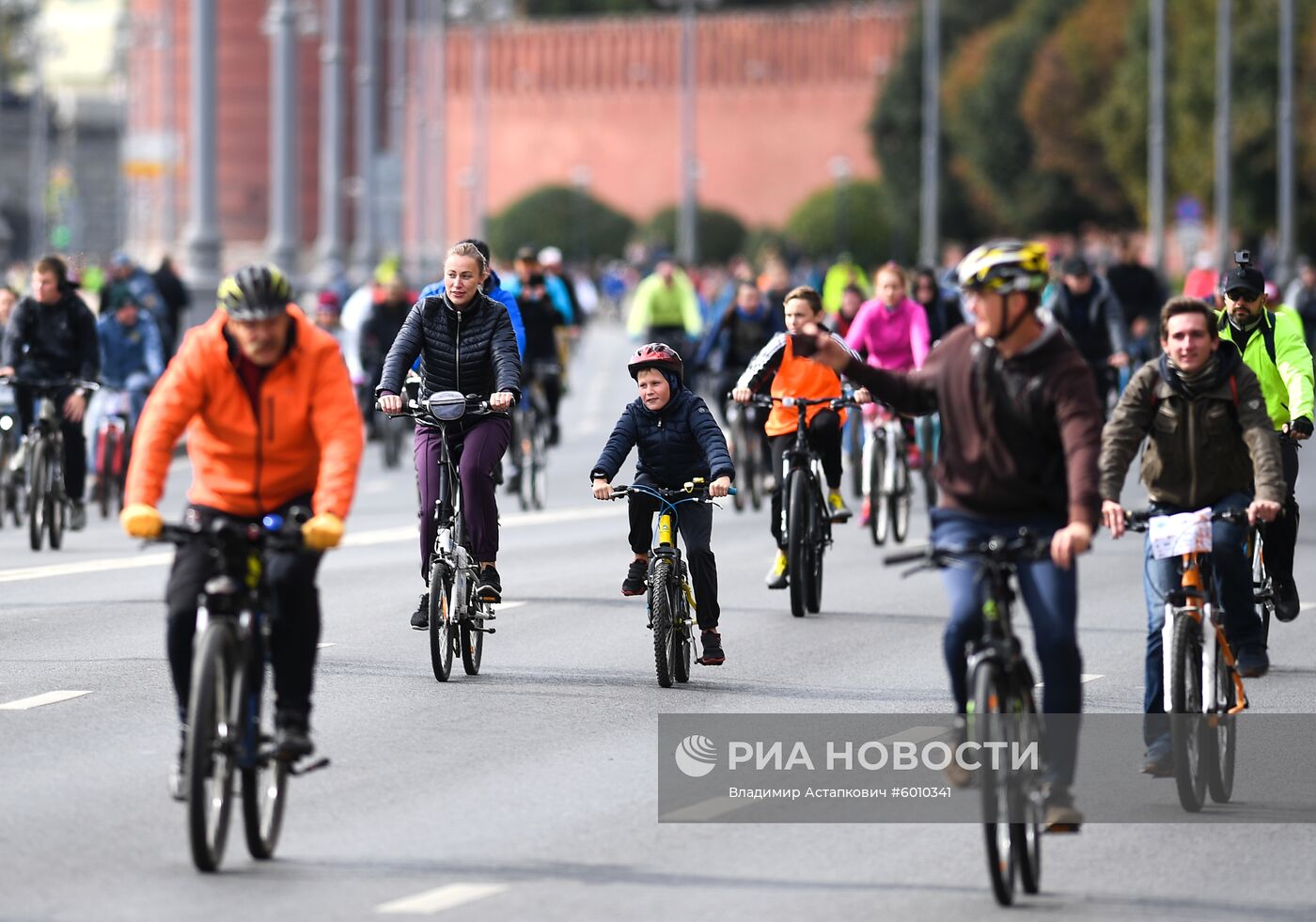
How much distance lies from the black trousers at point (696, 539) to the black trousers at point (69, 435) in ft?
22.1

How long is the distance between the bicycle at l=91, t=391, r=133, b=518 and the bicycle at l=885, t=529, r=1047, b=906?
13.2 meters

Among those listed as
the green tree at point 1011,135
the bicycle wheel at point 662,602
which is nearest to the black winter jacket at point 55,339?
the bicycle wheel at point 662,602

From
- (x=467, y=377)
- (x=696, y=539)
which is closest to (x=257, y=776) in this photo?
(x=696, y=539)

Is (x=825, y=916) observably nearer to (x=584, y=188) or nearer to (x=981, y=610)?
(x=981, y=610)

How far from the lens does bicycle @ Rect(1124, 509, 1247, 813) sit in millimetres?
8758

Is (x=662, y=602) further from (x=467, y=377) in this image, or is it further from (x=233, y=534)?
(x=233, y=534)

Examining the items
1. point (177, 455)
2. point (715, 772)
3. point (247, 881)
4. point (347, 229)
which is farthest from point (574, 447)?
point (347, 229)

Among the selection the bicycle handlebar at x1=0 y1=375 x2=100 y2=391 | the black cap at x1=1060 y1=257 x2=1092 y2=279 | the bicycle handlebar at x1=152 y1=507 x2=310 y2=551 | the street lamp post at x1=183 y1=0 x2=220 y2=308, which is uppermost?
the street lamp post at x1=183 y1=0 x2=220 y2=308

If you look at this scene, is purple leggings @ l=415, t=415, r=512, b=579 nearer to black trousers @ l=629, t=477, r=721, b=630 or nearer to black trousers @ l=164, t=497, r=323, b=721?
black trousers @ l=629, t=477, r=721, b=630

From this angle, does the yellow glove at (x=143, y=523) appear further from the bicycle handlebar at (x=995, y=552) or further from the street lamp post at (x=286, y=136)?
the street lamp post at (x=286, y=136)

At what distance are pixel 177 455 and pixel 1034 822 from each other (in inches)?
852

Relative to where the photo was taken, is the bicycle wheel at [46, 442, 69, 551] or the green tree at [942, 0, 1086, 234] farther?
the green tree at [942, 0, 1086, 234]

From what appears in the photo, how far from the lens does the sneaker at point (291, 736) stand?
789 cm

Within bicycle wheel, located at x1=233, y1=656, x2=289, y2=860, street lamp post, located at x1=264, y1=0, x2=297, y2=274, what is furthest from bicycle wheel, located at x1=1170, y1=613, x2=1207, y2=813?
street lamp post, located at x1=264, y1=0, x2=297, y2=274
